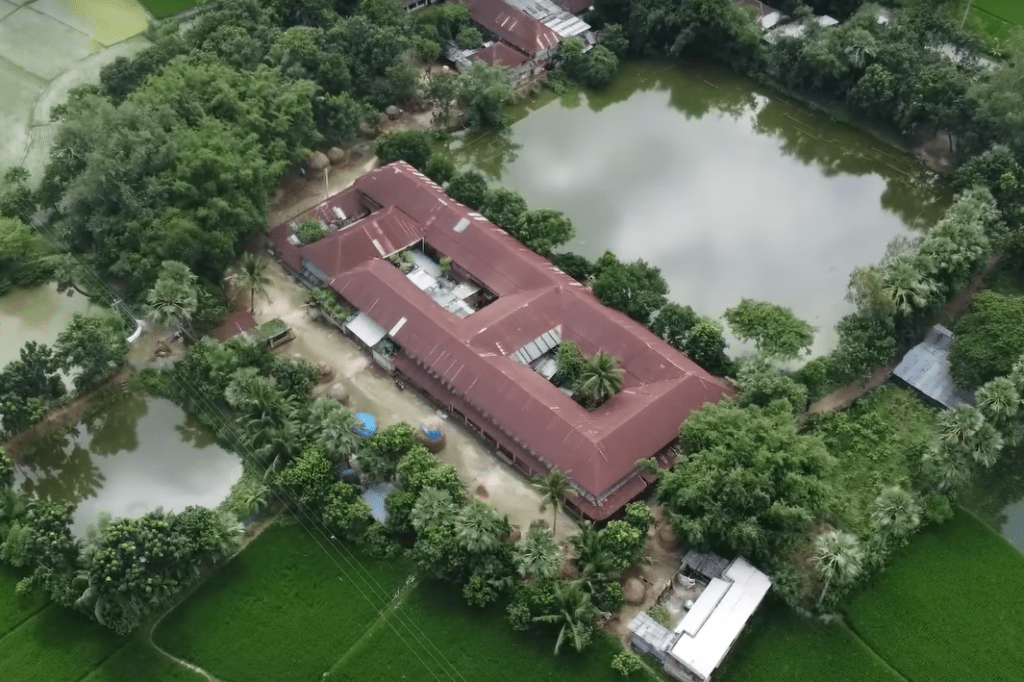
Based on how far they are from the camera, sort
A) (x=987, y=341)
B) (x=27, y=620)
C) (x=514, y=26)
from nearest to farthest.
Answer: (x=27, y=620) < (x=987, y=341) < (x=514, y=26)

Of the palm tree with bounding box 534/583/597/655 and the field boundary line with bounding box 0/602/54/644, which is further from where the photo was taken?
the field boundary line with bounding box 0/602/54/644

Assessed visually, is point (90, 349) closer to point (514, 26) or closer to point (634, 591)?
point (634, 591)

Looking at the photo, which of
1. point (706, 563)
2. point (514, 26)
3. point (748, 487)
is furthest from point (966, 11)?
point (706, 563)

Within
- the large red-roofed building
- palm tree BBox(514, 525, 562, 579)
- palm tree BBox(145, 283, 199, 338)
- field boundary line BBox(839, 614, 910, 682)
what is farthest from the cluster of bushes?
field boundary line BBox(839, 614, 910, 682)

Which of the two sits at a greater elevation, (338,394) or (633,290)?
(633,290)

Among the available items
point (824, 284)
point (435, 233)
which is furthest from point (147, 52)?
point (824, 284)

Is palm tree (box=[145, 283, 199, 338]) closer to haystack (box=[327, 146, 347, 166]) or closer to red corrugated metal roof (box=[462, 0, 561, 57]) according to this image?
haystack (box=[327, 146, 347, 166])

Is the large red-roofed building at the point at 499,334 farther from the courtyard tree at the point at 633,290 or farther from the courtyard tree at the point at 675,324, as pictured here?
the courtyard tree at the point at 675,324
